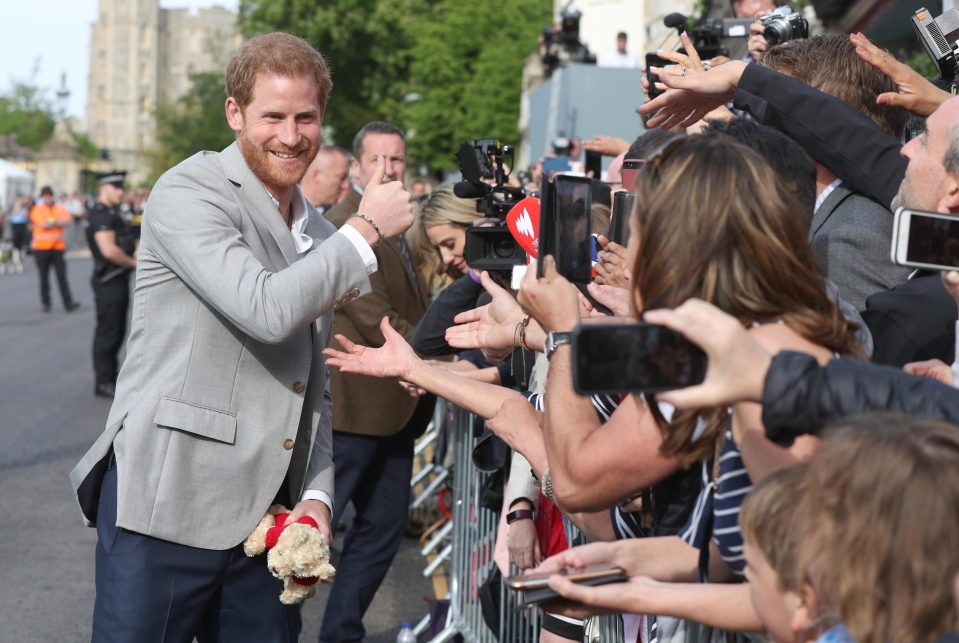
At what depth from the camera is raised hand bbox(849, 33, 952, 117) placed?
3.44m

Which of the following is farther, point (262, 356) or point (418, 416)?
point (418, 416)

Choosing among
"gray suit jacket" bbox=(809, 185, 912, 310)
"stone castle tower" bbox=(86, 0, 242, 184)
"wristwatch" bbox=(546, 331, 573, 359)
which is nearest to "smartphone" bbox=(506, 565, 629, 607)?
"wristwatch" bbox=(546, 331, 573, 359)

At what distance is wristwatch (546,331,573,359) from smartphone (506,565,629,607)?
22.9 inches

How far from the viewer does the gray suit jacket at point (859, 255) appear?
327cm

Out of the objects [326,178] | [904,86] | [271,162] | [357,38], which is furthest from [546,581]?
[357,38]

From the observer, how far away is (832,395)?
1.90 m

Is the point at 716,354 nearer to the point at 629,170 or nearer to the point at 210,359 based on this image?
the point at 210,359

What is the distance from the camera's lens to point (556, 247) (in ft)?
8.86

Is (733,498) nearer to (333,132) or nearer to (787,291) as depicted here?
(787,291)

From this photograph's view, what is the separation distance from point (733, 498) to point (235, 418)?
4.77 feet

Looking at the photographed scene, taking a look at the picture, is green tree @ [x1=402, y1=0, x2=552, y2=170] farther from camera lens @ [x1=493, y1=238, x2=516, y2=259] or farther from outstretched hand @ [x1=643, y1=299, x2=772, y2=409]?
outstretched hand @ [x1=643, y1=299, x2=772, y2=409]

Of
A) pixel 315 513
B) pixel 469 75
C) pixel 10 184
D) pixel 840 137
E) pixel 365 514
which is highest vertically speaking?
pixel 469 75

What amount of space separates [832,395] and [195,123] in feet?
239

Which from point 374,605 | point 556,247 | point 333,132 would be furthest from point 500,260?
point 333,132
